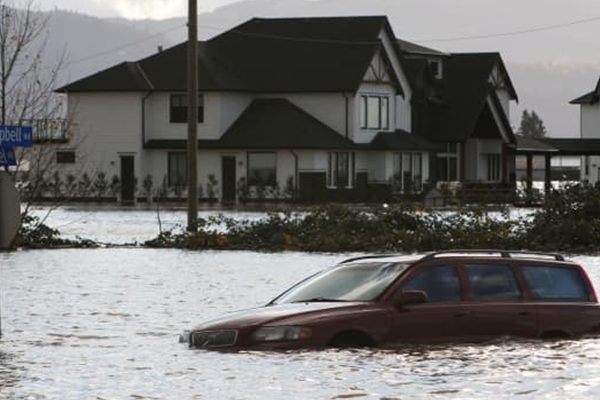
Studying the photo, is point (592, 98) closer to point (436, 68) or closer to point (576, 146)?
point (576, 146)

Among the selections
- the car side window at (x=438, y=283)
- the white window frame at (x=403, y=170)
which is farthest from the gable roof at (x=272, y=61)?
the car side window at (x=438, y=283)

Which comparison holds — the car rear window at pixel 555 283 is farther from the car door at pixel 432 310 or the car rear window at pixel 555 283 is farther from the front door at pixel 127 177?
the front door at pixel 127 177

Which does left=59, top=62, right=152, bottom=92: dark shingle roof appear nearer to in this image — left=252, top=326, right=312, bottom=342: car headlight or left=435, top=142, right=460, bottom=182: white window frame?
left=435, top=142, right=460, bottom=182: white window frame

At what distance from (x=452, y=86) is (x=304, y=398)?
276ft

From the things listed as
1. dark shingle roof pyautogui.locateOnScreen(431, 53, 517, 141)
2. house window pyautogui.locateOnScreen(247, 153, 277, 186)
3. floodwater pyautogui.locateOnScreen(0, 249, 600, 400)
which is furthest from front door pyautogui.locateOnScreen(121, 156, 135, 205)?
floodwater pyautogui.locateOnScreen(0, 249, 600, 400)

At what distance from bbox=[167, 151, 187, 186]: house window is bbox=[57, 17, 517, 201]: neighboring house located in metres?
0.05

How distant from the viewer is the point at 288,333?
62.6 ft

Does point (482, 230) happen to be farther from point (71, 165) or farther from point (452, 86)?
point (452, 86)

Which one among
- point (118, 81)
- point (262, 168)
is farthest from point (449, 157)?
point (118, 81)

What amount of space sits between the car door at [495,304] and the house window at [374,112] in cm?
6746

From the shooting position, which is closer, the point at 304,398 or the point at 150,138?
the point at 304,398

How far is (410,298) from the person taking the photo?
1942cm

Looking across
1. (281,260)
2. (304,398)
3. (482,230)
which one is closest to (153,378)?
(304,398)

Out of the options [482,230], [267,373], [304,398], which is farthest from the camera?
[482,230]
